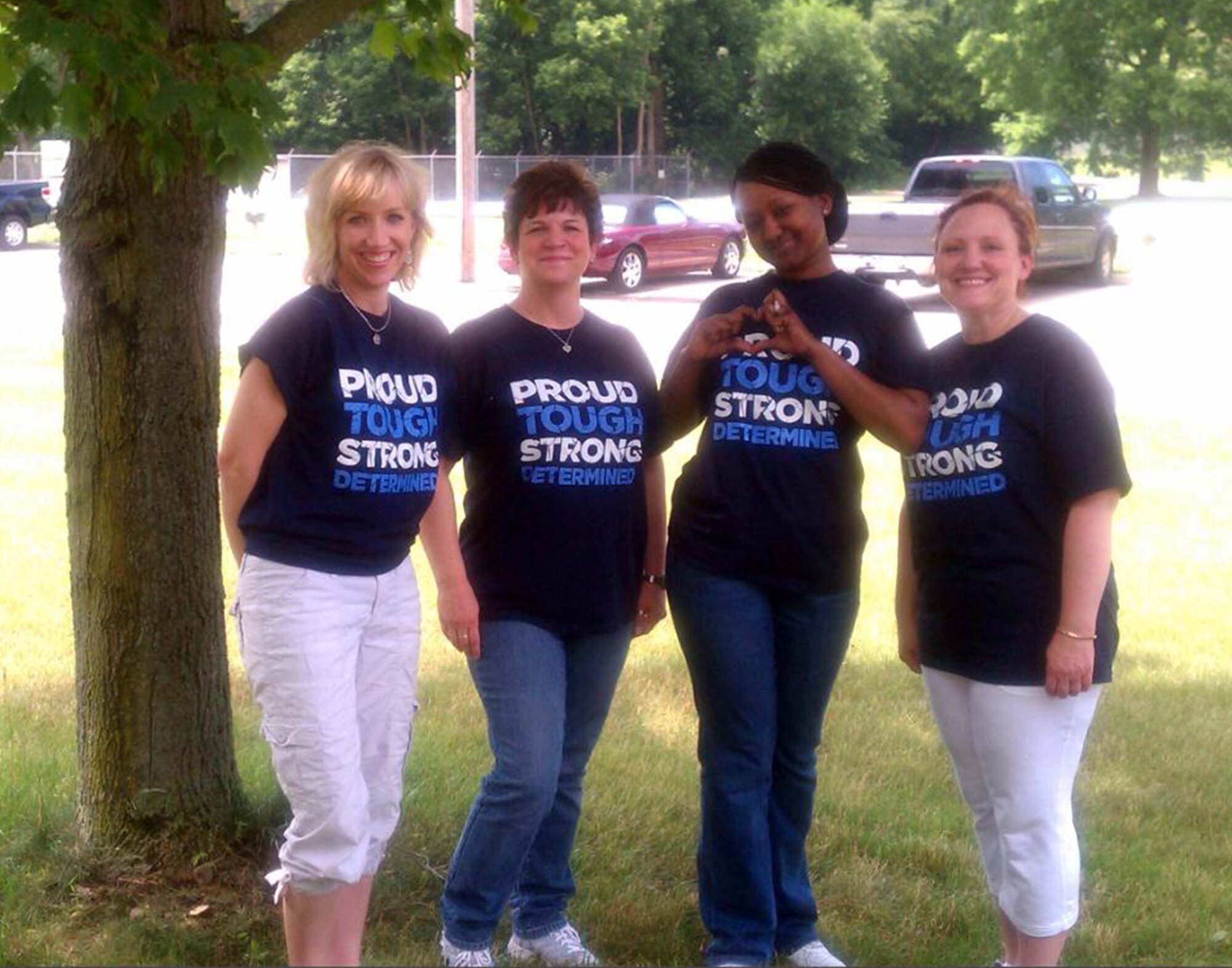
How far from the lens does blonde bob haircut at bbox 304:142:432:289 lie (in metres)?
3.47

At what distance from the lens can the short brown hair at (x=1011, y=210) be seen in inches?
140

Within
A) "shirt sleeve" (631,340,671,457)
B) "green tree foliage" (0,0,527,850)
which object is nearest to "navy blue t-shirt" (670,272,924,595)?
"shirt sleeve" (631,340,671,457)

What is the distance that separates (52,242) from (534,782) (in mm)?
33292

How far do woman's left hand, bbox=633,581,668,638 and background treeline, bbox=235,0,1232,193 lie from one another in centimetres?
3733

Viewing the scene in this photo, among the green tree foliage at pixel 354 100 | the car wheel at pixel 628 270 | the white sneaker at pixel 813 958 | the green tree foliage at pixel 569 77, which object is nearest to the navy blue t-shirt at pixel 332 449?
the white sneaker at pixel 813 958

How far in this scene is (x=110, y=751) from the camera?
4.25 m

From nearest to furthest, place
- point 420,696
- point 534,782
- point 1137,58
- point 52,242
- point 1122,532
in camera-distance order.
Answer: point 534,782, point 420,696, point 1122,532, point 52,242, point 1137,58

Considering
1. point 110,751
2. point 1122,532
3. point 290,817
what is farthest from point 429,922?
point 1122,532

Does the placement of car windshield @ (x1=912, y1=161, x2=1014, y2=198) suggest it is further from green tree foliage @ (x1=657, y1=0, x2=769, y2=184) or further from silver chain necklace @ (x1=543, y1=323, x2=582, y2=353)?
green tree foliage @ (x1=657, y1=0, x2=769, y2=184)

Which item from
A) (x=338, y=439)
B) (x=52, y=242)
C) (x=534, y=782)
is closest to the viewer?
(x=338, y=439)

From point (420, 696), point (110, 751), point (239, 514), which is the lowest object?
point (420, 696)

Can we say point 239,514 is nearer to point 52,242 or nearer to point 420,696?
point 420,696

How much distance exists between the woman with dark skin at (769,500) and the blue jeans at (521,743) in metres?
0.26

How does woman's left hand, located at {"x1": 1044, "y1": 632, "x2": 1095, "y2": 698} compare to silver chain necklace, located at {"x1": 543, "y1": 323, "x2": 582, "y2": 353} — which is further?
silver chain necklace, located at {"x1": 543, "y1": 323, "x2": 582, "y2": 353}
